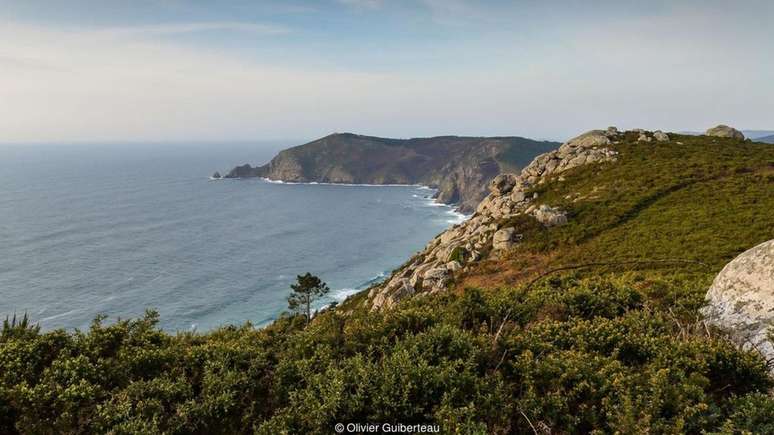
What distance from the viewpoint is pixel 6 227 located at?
141 meters

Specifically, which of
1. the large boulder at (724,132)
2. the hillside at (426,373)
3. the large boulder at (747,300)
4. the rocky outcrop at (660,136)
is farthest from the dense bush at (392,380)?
the large boulder at (724,132)

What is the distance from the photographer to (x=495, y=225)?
48.8 meters

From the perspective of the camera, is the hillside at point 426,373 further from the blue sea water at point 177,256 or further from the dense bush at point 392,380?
the blue sea water at point 177,256

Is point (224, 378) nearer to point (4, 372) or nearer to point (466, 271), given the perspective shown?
point (4, 372)

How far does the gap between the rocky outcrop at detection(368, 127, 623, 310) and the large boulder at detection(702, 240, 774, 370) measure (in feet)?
60.7

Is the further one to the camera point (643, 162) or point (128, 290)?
point (128, 290)

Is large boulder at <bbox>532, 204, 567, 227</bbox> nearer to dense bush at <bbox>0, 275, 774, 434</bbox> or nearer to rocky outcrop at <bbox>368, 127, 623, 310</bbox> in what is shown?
rocky outcrop at <bbox>368, 127, 623, 310</bbox>

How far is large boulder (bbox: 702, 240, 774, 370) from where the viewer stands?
33.4ft

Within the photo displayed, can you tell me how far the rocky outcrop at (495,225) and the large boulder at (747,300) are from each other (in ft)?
60.7

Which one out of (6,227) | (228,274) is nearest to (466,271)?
(228,274)

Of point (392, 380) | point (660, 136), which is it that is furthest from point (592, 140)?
point (392, 380)

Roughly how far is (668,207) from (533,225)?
13461 mm

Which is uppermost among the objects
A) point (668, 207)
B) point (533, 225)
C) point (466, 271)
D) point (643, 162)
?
point (643, 162)

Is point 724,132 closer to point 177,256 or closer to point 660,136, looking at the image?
point 660,136
